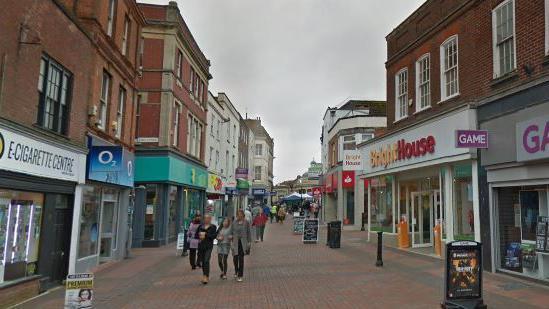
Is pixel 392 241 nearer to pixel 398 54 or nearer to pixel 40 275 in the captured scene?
pixel 398 54

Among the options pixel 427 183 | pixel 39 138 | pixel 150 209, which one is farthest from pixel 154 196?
pixel 427 183

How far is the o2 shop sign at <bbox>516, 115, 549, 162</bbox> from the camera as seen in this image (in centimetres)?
967

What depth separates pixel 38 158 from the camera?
9.49m

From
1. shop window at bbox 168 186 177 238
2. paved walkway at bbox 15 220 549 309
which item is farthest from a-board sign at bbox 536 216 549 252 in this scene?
shop window at bbox 168 186 177 238

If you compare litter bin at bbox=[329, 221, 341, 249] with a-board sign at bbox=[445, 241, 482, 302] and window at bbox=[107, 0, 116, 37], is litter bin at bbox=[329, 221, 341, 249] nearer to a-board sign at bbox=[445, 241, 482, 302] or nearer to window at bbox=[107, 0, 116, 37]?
a-board sign at bbox=[445, 241, 482, 302]

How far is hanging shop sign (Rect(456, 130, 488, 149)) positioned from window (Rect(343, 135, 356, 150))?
2218 centimetres

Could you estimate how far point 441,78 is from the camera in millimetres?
15336

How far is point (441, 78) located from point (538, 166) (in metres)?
5.91

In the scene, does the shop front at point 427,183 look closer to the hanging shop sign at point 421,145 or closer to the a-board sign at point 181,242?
the hanging shop sign at point 421,145

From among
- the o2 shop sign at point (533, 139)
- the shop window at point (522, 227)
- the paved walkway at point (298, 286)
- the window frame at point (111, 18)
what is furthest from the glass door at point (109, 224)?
the o2 shop sign at point (533, 139)

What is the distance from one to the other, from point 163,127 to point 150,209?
3.88 metres

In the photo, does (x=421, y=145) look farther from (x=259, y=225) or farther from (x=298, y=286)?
(x=259, y=225)

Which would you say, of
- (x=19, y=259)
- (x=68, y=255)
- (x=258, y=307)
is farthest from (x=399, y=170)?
(x=19, y=259)

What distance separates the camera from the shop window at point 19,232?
8781 millimetres
